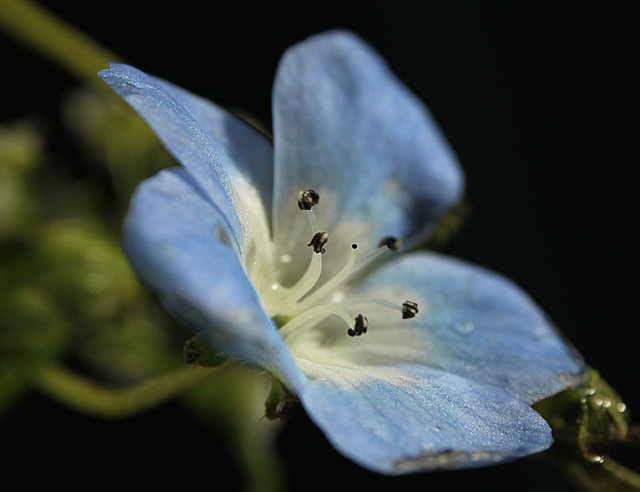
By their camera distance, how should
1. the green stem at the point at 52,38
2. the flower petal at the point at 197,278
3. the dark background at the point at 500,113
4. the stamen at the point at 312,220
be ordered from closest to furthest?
the flower petal at the point at 197,278 → the stamen at the point at 312,220 → the green stem at the point at 52,38 → the dark background at the point at 500,113

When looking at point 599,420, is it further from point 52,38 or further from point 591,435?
point 52,38

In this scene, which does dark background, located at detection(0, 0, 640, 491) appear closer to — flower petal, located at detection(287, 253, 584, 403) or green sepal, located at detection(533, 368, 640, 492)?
flower petal, located at detection(287, 253, 584, 403)

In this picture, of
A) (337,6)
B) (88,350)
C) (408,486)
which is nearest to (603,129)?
(337,6)

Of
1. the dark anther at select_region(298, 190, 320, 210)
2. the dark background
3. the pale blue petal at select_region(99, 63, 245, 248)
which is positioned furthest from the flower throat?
the dark background

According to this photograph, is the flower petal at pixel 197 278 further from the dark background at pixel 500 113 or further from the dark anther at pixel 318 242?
the dark background at pixel 500 113

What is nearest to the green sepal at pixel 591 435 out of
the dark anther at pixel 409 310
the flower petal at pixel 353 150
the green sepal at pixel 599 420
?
the green sepal at pixel 599 420
